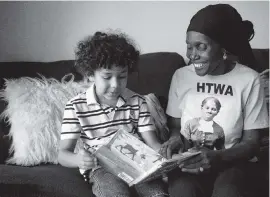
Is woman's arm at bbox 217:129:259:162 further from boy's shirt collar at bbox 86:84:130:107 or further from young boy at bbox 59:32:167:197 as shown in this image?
boy's shirt collar at bbox 86:84:130:107

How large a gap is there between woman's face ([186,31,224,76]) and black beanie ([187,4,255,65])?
2 cm

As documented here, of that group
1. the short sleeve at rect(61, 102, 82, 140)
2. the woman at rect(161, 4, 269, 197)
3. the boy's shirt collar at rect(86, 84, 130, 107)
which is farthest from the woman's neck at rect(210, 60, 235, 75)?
the short sleeve at rect(61, 102, 82, 140)

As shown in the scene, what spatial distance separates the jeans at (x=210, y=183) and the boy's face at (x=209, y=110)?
21 centimetres

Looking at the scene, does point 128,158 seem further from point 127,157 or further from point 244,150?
point 244,150

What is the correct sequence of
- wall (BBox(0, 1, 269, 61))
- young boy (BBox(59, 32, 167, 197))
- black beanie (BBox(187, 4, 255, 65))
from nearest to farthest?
young boy (BBox(59, 32, 167, 197))
black beanie (BBox(187, 4, 255, 65))
wall (BBox(0, 1, 269, 61))

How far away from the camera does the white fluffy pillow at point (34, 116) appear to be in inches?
57.6

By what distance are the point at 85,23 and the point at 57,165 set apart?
30.2 inches

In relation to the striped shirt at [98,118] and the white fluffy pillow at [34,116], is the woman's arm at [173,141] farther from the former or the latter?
the white fluffy pillow at [34,116]

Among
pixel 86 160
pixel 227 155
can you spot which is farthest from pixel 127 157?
pixel 227 155

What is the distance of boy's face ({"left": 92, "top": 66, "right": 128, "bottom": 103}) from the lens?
1.32 m

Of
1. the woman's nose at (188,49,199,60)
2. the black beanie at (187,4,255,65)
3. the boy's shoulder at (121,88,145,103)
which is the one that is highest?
the black beanie at (187,4,255,65)

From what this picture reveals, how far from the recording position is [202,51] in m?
1.42

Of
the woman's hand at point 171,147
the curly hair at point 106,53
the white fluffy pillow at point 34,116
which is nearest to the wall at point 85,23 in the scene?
the white fluffy pillow at point 34,116

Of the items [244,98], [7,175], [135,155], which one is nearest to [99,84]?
[135,155]
